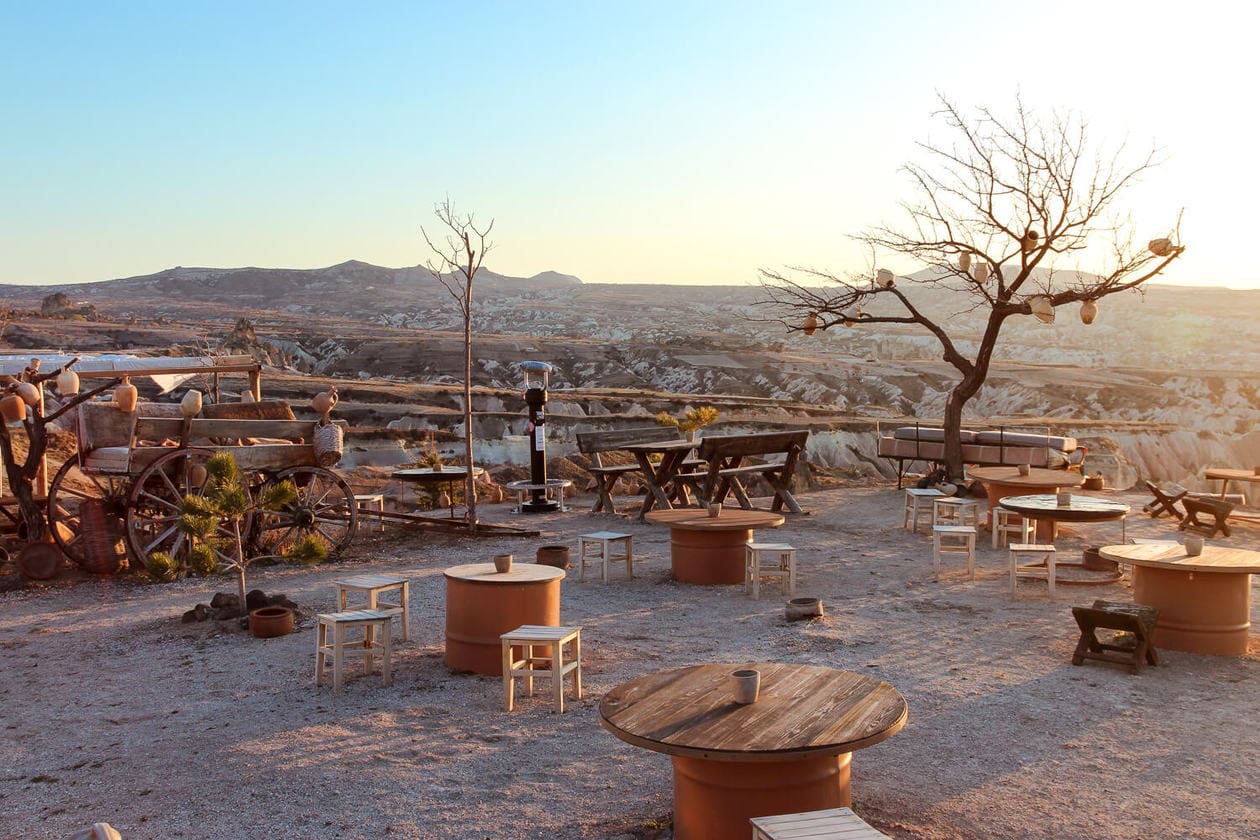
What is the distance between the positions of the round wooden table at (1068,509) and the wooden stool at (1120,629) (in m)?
2.55

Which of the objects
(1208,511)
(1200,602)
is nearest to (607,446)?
(1208,511)

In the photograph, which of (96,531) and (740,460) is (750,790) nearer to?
(96,531)

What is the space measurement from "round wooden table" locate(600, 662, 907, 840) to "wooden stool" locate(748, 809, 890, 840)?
24 cm

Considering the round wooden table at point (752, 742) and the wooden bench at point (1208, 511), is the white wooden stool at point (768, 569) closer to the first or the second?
the round wooden table at point (752, 742)

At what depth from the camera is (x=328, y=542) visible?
41.5ft

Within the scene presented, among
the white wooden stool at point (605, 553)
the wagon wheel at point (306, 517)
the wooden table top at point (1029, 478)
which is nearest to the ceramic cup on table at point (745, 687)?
the white wooden stool at point (605, 553)

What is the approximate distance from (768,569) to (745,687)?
609cm

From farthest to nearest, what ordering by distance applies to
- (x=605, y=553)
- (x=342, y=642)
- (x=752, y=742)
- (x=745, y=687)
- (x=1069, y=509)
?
(x=605, y=553) → (x=1069, y=509) → (x=342, y=642) → (x=745, y=687) → (x=752, y=742)

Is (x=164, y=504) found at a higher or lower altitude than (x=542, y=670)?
higher

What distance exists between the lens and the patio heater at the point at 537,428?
A: 1579 centimetres

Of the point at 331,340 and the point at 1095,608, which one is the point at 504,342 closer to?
the point at 331,340

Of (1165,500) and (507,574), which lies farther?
(1165,500)

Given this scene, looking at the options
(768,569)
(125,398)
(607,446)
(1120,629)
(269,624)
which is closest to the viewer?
(1120,629)

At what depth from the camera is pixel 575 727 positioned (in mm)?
5930
